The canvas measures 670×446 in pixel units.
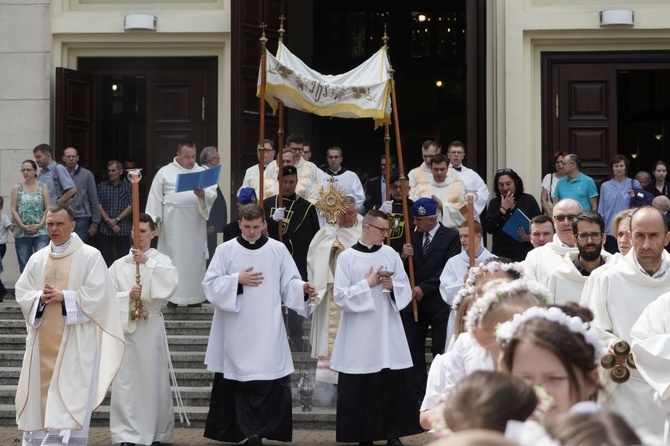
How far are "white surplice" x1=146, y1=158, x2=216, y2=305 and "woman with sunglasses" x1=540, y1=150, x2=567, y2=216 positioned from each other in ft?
12.6

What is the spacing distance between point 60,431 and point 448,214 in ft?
17.0

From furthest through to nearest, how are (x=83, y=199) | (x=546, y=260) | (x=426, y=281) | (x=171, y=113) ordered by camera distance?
Result: (x=171, y=113) → (x=83, y=199) → (x=426, y=281) → (x=546, y=260)

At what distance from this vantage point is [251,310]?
39.1 ft

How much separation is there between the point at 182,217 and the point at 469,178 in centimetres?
333

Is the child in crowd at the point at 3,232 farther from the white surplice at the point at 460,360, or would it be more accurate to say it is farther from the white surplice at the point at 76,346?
the white surplice at the point at 460,360

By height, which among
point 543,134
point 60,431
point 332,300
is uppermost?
point 543,134

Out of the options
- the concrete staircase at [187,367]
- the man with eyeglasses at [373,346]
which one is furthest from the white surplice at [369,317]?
the concrete staircase at [187,367]

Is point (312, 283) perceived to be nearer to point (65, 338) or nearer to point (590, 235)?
point (65, 338)

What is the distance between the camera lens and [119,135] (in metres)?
20.4

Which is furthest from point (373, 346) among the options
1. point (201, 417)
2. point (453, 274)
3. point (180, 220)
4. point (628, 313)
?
point (180, 220)

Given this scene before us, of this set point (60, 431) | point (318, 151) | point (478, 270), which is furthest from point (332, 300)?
point (318, 151)

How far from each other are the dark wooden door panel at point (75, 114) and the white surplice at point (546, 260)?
27.2ft

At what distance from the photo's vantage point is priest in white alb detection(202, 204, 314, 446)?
11.8 metres

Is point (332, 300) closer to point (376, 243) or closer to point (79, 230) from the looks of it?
point (376, 243)
